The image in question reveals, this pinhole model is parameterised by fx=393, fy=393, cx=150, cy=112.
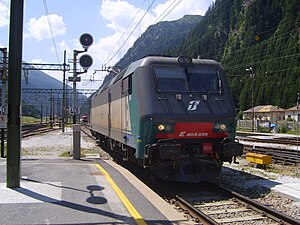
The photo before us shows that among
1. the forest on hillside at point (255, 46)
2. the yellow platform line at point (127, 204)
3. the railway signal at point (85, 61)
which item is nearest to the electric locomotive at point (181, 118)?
the yellow platform line at point (127, 204)

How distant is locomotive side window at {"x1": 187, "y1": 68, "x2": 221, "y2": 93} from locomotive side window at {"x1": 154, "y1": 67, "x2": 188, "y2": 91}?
19 centimetres

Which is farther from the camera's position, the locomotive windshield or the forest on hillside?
the forest on hillside

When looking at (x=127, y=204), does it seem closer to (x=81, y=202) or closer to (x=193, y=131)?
(x=81, y=202)

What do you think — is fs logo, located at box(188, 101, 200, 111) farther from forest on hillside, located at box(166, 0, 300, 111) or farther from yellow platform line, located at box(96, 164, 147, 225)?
forest on hillside, located at box(166, 0, 300, 111)

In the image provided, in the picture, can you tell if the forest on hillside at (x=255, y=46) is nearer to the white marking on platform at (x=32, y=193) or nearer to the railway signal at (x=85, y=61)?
the railway signal at (x=85, y=61)

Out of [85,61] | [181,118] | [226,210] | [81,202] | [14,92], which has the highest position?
[85,61]

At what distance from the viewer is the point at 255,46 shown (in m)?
134

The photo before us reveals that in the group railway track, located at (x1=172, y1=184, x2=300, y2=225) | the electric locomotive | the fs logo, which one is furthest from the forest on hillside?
railway track, located at (x1=172, y1=184, x2=300, y2=225)

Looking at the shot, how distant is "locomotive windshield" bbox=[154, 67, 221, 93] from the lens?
9875 millimetres

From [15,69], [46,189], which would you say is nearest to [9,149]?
[46,189]

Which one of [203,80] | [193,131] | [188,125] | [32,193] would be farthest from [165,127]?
[32,193]

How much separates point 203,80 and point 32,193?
16.8 ft

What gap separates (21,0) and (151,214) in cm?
502

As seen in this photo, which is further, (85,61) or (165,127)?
(85,61)
